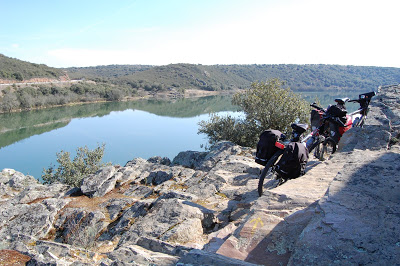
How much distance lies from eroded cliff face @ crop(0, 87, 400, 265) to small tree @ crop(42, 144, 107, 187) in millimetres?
5612

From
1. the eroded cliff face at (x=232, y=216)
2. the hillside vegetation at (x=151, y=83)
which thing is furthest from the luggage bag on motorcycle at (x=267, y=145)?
the hillside vegetation at (x=151, y=83)

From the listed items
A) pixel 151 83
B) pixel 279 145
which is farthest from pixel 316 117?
pixel 151 83

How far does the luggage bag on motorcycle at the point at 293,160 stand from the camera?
3879mm

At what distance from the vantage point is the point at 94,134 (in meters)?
35.4

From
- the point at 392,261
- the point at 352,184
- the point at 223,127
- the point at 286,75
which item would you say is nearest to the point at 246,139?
the point at 223,127

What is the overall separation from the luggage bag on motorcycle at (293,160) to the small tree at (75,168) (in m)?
10.7

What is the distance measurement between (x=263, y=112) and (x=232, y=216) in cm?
1011

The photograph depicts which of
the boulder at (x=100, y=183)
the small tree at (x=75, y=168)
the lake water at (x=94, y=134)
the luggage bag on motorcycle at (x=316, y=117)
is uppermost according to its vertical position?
the luggage bag on motorcycle at (x=316, y=117)

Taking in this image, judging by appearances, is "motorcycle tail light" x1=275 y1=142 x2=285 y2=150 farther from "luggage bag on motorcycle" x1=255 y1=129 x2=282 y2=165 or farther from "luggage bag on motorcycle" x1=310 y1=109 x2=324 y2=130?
"luggage bag on motorcycle" x1=310 y1=109 x2=324 y2=130

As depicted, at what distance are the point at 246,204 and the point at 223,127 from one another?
1098 centimetres

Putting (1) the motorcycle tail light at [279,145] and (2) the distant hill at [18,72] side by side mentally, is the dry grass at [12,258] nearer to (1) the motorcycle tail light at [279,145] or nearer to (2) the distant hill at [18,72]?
(1) the motorcycle tail light at [279,145]

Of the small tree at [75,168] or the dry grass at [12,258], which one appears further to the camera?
the small tree at [75,168]

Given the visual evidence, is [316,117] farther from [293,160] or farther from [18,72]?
[18,72]

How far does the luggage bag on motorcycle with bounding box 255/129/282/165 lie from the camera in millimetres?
4164
